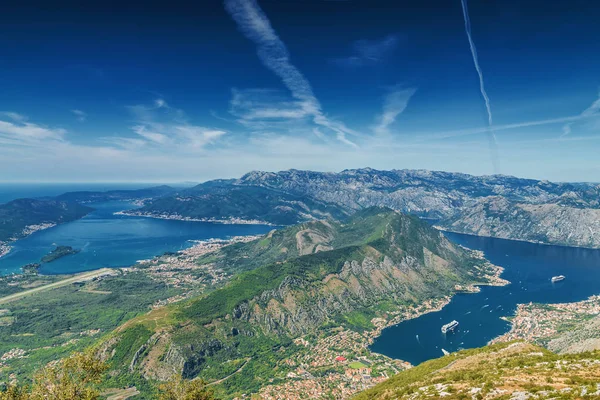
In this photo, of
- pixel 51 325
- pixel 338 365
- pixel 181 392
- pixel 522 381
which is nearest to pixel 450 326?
pixel 338 365

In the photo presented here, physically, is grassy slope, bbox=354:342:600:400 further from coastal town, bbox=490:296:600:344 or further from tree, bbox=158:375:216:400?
coastal town, bbox=490:296:600:344

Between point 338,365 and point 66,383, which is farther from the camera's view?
point 338,365

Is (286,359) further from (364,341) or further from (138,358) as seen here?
(138,358)

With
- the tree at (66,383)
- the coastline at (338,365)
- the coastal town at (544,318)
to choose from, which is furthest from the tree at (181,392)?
the coastal town at (544,318)

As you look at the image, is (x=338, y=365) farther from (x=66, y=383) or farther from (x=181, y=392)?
(x=66, y=383)

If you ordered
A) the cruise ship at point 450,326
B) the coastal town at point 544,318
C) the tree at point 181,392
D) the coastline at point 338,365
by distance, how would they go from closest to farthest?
the tree at point 181,392 < the coastline at point 338,365 < the coastal town at point 544,318 < the cruise ship at point 450,326

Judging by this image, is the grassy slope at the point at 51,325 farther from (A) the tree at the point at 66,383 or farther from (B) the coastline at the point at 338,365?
(A) the tree at the point at 66,383

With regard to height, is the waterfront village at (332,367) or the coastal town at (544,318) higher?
the coastal town at (544,318)

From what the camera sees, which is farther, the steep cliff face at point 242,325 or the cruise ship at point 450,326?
the cruise ship at point 450,326

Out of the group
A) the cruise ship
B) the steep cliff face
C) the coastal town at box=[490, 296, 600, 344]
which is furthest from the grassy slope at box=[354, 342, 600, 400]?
the cruise ship

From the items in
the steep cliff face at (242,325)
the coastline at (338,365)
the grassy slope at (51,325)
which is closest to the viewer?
the coastline at (338,365)

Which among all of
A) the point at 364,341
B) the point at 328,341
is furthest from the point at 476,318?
the point at 328,341
